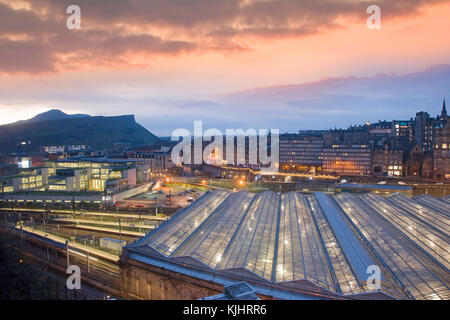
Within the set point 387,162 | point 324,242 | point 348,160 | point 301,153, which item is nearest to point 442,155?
point 387,162

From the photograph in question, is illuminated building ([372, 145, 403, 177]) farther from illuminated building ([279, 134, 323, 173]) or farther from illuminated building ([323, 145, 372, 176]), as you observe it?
illuminated building ([279, 134, 323, 173])

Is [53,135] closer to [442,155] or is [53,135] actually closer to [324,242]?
[442,155]

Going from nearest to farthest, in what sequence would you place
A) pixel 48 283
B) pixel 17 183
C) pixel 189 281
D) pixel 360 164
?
1. pixel 189 281
2. pixel 48 283
3. pixel 17 183
4. pixel 360 164

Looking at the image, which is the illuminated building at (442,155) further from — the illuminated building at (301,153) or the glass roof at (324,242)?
the glass roof at (324,242)

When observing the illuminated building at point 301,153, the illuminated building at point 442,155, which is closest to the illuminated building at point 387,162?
the illuminated building at point 442,155

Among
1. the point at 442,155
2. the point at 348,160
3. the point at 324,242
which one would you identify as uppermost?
the point at 442,155

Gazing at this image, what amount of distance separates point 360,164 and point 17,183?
70153 millimetres

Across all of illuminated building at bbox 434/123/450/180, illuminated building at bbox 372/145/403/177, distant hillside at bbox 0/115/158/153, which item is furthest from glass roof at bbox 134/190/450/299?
distant hillside at bbox 0/115/158/153
